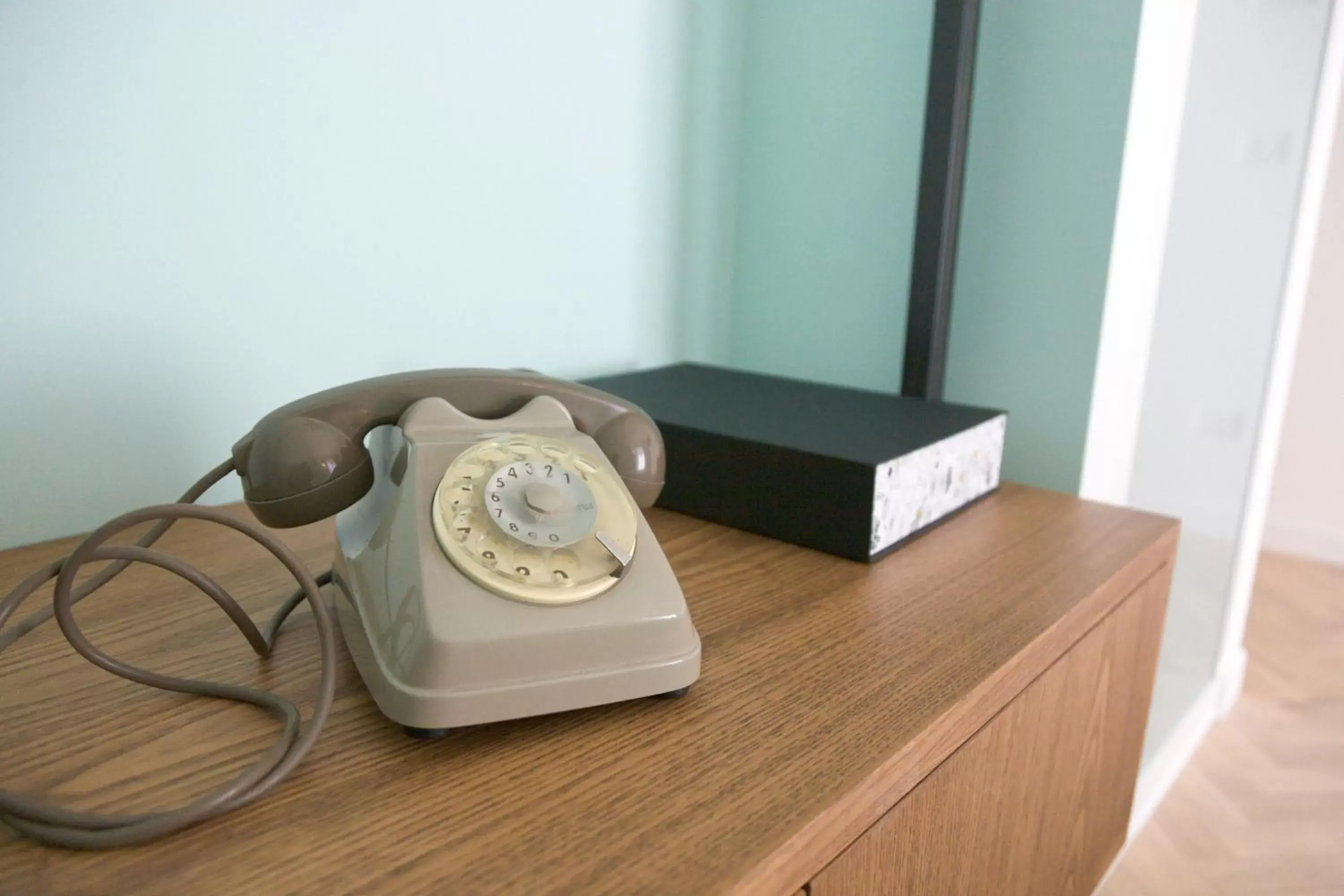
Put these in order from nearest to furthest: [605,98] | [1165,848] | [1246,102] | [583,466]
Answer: [583,466]
[605,98]
[1246,102]
[1165,848]

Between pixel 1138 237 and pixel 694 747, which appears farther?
pixel 1138 237

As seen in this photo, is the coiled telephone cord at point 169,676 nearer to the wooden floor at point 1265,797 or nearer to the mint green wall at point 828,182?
the mint green wall at point 828,182

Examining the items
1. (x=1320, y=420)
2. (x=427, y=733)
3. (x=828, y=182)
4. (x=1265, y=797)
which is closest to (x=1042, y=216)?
(x=828, y=182)

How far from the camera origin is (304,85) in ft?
2.26

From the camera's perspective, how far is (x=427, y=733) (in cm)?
42

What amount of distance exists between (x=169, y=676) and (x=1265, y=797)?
1549mm

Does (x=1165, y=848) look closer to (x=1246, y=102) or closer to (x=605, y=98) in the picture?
(x=1246, y=102)

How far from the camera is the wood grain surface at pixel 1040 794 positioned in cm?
47

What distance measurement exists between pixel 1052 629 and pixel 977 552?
0.13 m

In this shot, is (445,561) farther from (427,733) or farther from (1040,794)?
(1040,794)

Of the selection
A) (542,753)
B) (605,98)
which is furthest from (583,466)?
(605,98)

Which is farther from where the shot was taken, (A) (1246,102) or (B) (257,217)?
(A) (1246,102)

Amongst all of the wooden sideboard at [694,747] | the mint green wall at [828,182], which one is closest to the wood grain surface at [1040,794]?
the wooden sideboard at [694,747]

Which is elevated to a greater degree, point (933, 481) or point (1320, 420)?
point (933, 481)
